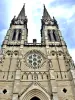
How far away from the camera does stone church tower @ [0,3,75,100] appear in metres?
18.6

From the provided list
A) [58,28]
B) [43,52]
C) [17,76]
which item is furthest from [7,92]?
[58,28]

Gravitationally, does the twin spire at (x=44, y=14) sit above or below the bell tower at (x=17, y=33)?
above

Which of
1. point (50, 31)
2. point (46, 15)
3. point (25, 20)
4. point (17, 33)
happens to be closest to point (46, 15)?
point (46, 15)

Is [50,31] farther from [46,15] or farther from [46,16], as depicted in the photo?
[46,15]

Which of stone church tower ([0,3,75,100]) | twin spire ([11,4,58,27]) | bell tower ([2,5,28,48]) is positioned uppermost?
twin spire ([11,4,58,27])

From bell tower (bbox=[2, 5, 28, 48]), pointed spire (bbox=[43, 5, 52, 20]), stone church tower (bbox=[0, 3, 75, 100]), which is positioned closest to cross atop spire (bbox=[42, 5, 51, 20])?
pointed spire (bbox=[43, 5, 52, 20])

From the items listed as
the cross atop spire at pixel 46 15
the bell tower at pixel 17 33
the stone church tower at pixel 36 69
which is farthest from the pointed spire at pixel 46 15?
the stone church tower at pixel 36 69

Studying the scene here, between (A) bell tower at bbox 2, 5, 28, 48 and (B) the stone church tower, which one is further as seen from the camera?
(A) bell tower at bbox 2, 5, 28, 48

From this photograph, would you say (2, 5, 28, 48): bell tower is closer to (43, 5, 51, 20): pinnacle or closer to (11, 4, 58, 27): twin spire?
(11, 4, 58, 27): twin spire

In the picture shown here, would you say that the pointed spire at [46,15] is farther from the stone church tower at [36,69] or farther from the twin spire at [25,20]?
the stone church tower at [36,69]

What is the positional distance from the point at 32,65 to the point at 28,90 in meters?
4.63

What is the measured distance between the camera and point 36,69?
71.3ft

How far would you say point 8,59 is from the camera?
23125mm

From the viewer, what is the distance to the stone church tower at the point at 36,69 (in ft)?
61.2
